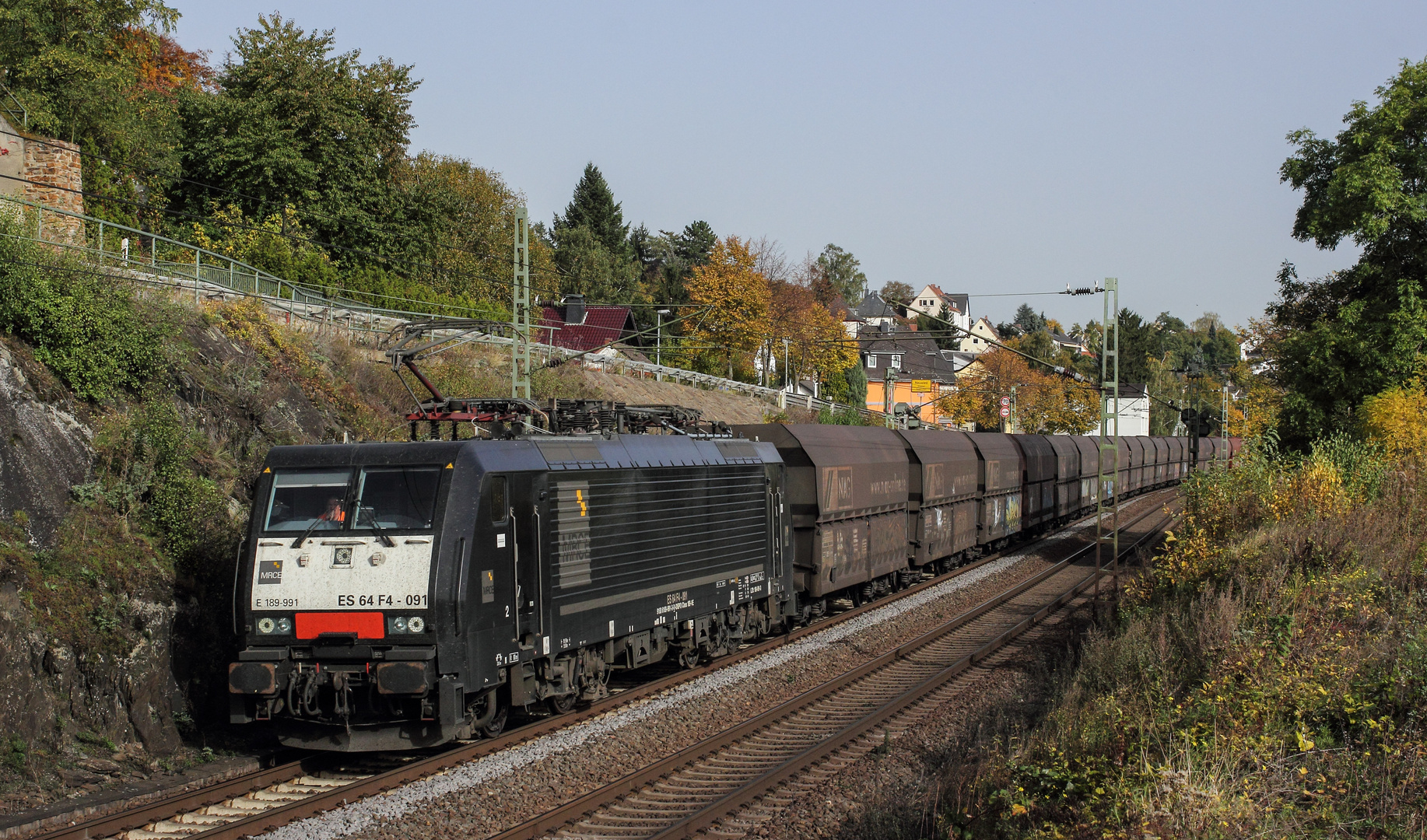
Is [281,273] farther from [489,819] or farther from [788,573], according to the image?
[489,819]

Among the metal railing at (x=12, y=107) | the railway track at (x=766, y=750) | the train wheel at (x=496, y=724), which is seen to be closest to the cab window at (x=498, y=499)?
the train wheel at (x=496, y=724)

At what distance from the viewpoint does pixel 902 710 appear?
13.1 metres

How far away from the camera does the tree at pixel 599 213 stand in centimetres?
9675

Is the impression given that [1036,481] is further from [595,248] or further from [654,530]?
[595,248]

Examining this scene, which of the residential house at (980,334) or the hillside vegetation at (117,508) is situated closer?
the hillside vegetation at (117,508)

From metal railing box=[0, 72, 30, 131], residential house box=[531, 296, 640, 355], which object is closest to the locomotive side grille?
metal railing box=[0, 72, 30, 131]

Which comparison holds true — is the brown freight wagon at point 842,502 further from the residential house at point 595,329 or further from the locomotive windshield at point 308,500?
the residential house at point 595,329

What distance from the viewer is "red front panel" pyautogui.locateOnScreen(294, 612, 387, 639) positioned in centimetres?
991

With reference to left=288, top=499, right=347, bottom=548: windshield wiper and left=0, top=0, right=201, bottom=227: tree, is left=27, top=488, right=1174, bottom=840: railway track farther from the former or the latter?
left=0, top=0, right=201, bottom=227: tree

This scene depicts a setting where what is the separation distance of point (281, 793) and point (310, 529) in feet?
7.83

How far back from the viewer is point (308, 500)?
10.4 m

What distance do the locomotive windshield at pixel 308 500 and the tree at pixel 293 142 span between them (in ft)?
93.3

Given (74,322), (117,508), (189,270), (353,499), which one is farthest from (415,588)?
(189,270)

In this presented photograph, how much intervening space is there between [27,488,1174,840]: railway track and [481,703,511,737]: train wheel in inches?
3.7
